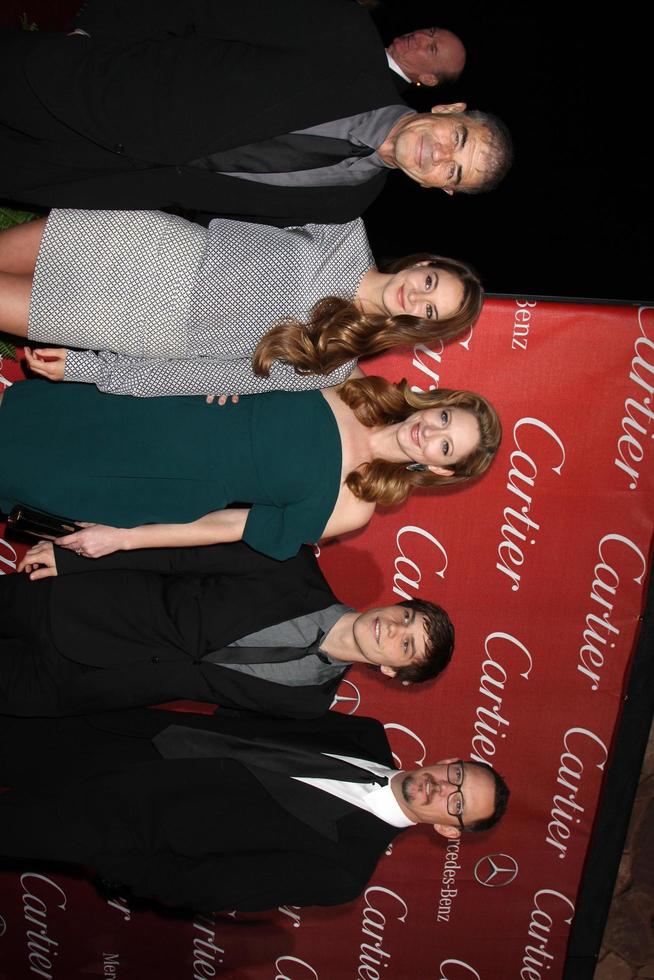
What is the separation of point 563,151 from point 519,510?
1.96 meters

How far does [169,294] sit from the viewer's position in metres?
2.22

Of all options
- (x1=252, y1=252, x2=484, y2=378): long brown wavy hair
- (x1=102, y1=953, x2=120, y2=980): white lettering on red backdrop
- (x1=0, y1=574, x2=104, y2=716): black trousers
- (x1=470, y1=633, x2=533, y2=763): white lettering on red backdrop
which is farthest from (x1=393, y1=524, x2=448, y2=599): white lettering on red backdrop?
(x1=102, y1=953, x2=120, y2=980): white lettering on red backdrop

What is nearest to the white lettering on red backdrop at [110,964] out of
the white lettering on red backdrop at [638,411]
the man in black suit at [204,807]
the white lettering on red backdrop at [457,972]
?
the man in black suit at [204,807]

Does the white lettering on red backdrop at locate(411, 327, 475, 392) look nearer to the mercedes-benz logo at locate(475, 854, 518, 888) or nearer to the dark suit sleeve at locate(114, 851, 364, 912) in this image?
the dark suit sleeve at locate(114, 851, 364, 912)

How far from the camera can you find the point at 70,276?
7.25 ft

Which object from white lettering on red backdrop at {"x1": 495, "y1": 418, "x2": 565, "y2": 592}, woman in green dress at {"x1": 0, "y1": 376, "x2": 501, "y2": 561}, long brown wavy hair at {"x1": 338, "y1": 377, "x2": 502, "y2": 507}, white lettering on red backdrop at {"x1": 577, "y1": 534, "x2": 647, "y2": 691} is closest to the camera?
woman in green dress at {"x1": 0, "y1": 376, "x2": 501, "y2": 561}

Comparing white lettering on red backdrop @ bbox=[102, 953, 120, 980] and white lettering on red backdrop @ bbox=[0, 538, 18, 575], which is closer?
white lettering on red backdrop @ bbox=[0, 538, 18, 575]

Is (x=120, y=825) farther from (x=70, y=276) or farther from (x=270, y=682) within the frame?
(x=70, y=276)

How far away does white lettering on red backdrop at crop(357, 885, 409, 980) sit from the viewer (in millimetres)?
3609

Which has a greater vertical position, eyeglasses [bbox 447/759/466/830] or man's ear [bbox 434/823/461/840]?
eyeglasses [bbox 447/759/466/830]

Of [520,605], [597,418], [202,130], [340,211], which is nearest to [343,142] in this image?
[340,211]

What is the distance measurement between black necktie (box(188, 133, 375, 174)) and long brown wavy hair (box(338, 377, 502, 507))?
683 millimetres

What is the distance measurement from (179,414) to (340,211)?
82 centimetres

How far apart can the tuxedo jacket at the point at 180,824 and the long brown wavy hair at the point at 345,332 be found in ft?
4.53
